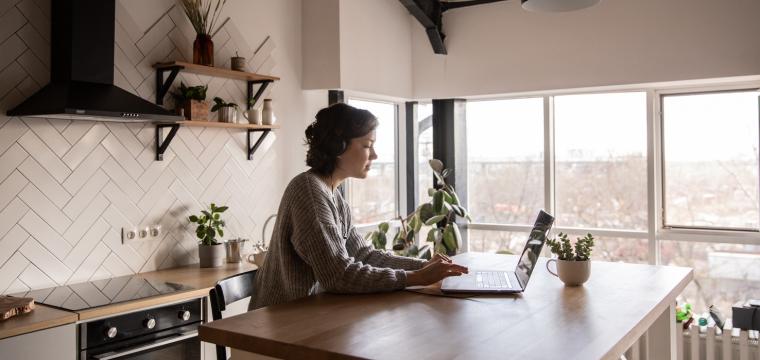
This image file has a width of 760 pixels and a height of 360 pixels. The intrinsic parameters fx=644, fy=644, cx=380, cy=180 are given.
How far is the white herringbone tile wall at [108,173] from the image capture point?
270 centimetres

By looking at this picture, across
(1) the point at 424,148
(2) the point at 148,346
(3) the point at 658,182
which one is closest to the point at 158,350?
(2) the point at 148,346

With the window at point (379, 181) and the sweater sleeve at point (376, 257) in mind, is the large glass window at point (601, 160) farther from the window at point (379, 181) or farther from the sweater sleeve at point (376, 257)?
the sweater sleeve at point (376, 257)

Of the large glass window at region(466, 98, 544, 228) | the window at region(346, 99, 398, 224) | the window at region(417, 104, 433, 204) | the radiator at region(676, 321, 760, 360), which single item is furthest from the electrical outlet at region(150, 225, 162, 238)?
the radiator at region(676, 321, 760, 360)

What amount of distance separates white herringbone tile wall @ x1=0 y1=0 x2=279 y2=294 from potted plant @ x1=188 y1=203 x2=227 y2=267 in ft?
0.29

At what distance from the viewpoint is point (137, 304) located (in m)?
2.56

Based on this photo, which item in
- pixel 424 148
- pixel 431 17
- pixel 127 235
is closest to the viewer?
pixel 127 235

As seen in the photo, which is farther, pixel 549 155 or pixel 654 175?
pixel 549 155

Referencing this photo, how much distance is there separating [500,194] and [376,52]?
139 cm

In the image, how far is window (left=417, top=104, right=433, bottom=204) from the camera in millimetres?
5039

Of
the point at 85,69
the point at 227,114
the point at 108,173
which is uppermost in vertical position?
the point at 85,69

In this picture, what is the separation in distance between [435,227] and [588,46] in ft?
5.35

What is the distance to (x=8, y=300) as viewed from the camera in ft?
7.97

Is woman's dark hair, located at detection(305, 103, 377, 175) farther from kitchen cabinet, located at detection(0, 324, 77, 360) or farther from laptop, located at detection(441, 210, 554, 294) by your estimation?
kitchen cabinet, located at detection(0, 324, 77, 360)

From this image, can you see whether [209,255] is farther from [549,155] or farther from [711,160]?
[711,160]
